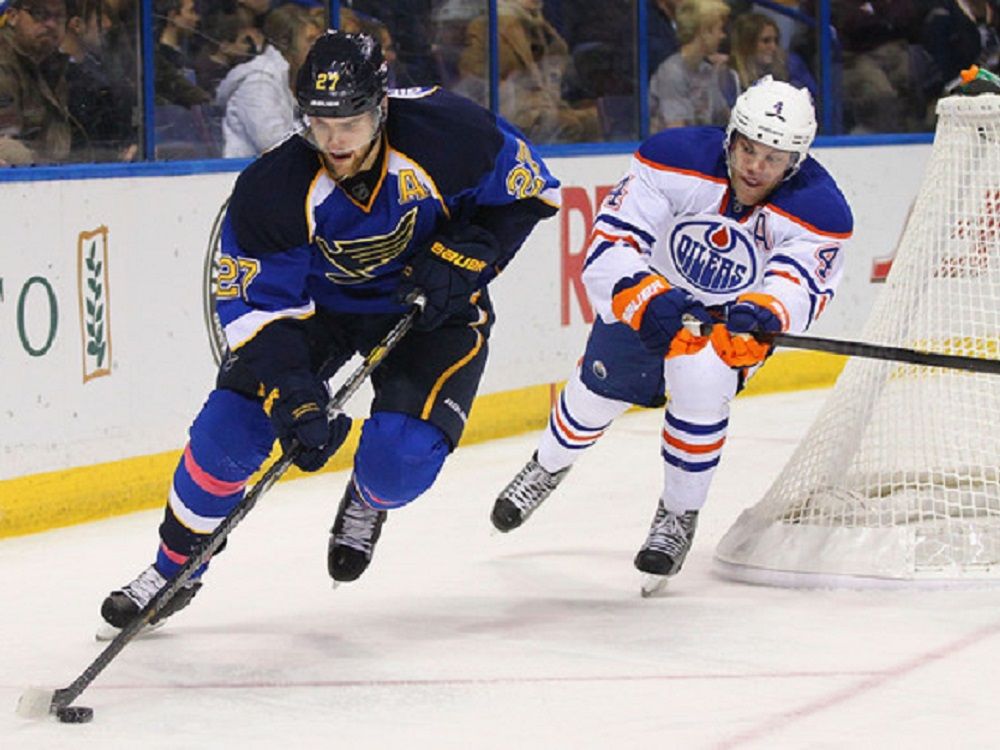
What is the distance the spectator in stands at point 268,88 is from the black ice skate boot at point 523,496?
1525mm

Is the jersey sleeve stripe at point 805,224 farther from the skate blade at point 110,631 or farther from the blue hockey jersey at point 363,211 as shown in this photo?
the skate blade at point 110,631

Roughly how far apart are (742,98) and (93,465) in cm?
191

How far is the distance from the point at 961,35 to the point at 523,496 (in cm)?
413

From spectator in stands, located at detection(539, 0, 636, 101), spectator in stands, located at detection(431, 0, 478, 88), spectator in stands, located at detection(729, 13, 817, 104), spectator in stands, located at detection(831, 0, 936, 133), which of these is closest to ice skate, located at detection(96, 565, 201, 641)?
spectator in stands, located at detection(431, 0, 478, 88)

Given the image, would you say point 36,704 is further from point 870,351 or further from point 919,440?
point 919,440

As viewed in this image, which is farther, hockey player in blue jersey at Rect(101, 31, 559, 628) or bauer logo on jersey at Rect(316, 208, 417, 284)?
bauer logo on jersey at Rect(316, 208, 417, 284)

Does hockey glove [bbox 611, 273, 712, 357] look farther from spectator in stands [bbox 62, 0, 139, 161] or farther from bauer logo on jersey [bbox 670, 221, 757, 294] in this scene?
spectator in stands [bbox 62, 0, 139, 161]

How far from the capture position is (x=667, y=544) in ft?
13.9

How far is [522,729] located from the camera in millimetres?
Answer: 3229

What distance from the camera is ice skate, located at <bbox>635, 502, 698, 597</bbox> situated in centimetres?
420

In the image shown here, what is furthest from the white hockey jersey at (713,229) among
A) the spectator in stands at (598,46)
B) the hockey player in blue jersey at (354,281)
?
the spectator in stands at (598,46)

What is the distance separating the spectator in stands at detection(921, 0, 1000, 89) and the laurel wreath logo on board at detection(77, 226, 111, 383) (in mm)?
3842

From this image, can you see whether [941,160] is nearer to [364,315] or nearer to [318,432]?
[364,315]

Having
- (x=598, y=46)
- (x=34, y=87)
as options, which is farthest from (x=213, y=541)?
(x=598, y=46)
